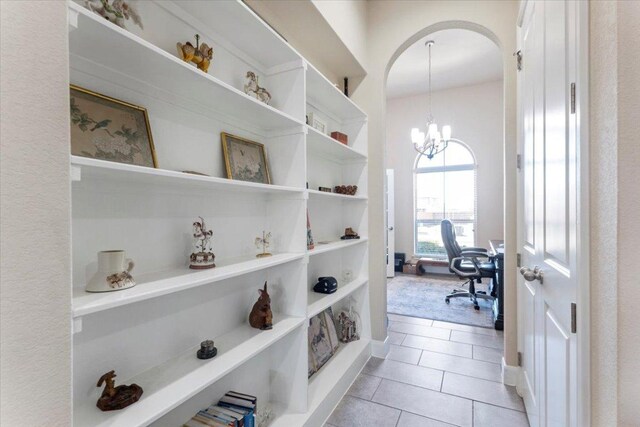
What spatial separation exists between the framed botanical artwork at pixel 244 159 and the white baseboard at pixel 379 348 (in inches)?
73.8

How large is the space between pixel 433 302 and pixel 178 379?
3767 mm

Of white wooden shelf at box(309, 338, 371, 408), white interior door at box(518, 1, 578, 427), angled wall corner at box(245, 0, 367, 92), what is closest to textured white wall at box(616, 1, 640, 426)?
white interior door at box(518, 1, 578, 427)

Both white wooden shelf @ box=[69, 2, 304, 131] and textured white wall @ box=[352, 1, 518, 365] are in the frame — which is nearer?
white wooden shelf @ box=[69, 2, 304, 131]

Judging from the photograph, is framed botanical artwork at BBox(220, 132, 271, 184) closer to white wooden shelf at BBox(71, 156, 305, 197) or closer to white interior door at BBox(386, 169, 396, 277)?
white wooden shelf at BBox(71, 156, 305, 197)

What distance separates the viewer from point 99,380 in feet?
3.05

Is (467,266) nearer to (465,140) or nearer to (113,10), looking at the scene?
(465,140)

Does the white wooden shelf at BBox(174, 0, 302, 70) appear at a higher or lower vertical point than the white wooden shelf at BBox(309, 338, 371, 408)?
higher

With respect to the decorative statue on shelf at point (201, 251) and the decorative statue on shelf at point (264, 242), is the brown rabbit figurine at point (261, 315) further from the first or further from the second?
the decorative statue on shelf at point (201, 251)

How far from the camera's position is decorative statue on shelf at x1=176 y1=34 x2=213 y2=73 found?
3.79ft

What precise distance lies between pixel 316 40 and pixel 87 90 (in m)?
1.69

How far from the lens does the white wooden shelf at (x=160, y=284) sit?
2.53ft

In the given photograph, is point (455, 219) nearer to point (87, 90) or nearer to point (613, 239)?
point (613, 239)

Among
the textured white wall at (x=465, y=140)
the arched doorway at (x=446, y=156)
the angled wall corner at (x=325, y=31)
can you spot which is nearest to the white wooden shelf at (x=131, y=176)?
the angled wall corner at (x=325, y=31)

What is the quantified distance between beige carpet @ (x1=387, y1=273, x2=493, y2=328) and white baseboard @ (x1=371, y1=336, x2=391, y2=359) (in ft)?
3.66
